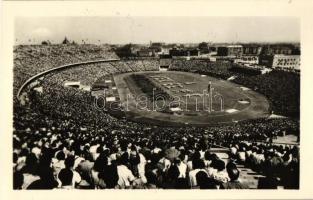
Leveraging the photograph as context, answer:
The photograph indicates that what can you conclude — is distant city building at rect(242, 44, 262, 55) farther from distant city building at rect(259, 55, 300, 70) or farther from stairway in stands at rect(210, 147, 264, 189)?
stairway in stands at rect(210, 147, 264, 189)

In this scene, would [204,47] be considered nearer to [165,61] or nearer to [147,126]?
[165,61]

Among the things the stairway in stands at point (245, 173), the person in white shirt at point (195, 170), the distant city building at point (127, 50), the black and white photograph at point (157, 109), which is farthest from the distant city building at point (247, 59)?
the person in white shirt at point (195, 170)

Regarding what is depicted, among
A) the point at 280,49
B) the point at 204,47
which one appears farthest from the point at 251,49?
the point at 204,47

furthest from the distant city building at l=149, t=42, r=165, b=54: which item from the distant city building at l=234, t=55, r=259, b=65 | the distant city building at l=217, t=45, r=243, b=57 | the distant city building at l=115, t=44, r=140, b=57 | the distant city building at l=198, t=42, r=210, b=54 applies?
the distant city building at l=234, t=55, r=259, b=65

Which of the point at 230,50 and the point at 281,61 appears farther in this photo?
the point at 230,50

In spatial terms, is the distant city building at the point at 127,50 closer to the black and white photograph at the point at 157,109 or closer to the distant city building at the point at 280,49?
the black and white photograph at the point at 157,109

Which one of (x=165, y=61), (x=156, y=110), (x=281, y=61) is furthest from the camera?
(x=165, y=61)

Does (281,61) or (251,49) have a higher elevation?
(251,49)
